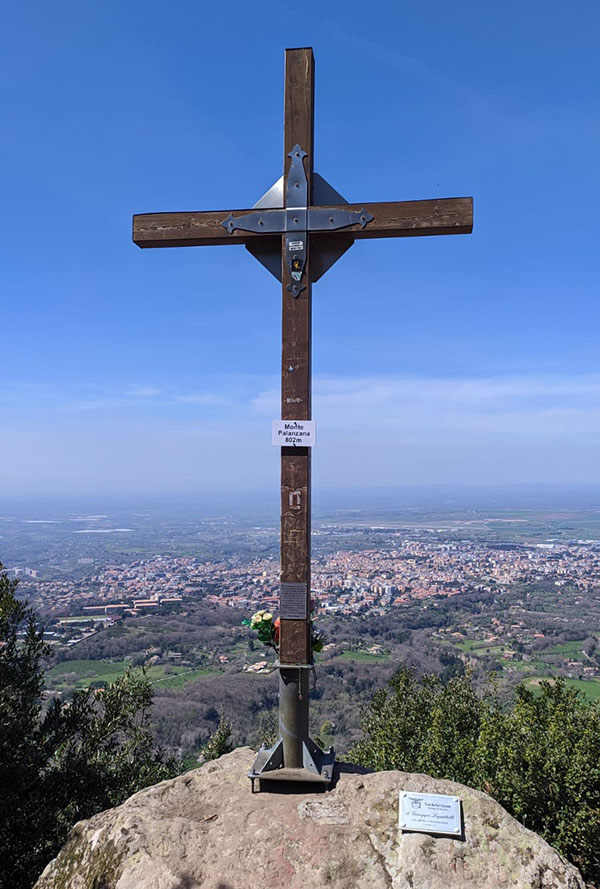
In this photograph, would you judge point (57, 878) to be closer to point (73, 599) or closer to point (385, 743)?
point (385, 743)

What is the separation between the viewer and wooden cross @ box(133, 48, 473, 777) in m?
3.97

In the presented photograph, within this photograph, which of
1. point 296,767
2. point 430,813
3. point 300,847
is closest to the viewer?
point 300,847

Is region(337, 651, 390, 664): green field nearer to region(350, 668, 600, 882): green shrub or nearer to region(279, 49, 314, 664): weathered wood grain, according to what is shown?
region(350, 668, 600, 882): green shrub

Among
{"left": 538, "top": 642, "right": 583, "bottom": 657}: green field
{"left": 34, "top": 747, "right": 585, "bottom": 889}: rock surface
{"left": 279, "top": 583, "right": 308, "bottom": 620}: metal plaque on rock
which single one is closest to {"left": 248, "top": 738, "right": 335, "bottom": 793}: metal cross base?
{"left": 34, "top": 747, "right": 585, "bottom": 889}: rock surface

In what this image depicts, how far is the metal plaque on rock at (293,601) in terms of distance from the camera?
13.0ft

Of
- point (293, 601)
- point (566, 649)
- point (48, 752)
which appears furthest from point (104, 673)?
point (566, 649)

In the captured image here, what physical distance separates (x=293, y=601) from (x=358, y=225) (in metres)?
2.81

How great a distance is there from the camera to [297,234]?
4145mm

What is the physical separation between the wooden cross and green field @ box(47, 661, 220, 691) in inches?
668

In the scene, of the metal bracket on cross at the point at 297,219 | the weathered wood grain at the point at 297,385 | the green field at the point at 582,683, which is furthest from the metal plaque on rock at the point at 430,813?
the green field at the point at 582,683

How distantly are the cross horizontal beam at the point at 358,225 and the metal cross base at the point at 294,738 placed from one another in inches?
127

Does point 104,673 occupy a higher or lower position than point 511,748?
lower

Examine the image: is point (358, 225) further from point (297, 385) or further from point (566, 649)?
point (566, 649)

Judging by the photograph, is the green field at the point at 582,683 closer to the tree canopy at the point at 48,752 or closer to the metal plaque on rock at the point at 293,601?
the tree canopy at the point at 48,752
